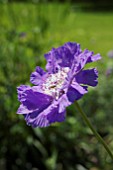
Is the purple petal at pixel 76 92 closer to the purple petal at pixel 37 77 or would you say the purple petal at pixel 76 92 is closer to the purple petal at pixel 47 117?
the purple petal at pixel 47 117

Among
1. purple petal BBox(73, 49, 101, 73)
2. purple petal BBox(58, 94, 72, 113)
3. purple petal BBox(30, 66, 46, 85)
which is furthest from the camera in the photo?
purple petal BBox(30, 66, 46, 85)

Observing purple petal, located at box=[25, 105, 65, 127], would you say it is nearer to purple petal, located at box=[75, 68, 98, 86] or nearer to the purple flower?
the purple flower

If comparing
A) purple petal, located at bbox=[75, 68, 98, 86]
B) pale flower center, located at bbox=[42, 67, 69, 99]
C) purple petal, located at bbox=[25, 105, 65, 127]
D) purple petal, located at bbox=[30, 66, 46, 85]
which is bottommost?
purple petal, located at bbox=[25, 105, 65, 127]

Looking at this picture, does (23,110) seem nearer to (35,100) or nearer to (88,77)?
(35,100)

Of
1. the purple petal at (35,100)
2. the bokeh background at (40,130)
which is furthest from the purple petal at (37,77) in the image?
the bokeh background at (40,130)

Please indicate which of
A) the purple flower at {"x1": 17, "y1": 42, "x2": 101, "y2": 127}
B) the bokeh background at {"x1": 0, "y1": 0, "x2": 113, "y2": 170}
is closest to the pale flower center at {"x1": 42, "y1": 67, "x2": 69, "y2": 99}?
the purple flower at {"x1": 17, "y1": 42, "x2": 101, "y2": 127}

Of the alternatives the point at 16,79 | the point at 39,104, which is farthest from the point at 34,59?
the point at 39,104

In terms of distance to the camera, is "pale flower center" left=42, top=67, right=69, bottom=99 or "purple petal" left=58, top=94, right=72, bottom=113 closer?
"purple petal" left=58, top=94, right=72, bottom=113

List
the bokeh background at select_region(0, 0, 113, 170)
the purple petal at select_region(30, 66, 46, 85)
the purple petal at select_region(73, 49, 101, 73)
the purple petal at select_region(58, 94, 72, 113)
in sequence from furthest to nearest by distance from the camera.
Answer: the bokeh background at select_region(0, 0, 113, 170)
the purple petal at select_region(30, 66, 46, 85)
the purple petal at select_region(73, 49, 101, 73)
the purple petal at select_region(58, 94, 72, 113)
